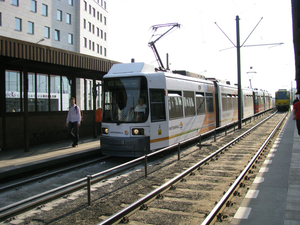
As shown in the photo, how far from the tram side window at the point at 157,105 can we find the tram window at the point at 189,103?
6.43 ft

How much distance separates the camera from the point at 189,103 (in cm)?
1193

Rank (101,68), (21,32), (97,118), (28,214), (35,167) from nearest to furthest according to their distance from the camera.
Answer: (28,214)
(35,167)
(101,68)
(97,118)
(21,32)

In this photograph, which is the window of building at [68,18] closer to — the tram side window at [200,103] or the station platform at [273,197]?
the tram side window at [200,103]

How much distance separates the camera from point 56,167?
9086 mm

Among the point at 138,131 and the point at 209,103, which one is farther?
the point at 209,103

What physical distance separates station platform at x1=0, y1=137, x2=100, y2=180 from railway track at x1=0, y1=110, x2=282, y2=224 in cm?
243

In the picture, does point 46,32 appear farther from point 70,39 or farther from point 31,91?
point 31,91

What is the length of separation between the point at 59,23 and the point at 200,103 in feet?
135

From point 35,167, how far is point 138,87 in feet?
12.0

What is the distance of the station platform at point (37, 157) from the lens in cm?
787

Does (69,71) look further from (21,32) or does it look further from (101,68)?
(21,32)

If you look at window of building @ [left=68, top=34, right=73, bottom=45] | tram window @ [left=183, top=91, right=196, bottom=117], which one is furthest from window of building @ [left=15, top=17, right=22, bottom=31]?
tram window @ [left=183, top=91, right=196, bottom=117]

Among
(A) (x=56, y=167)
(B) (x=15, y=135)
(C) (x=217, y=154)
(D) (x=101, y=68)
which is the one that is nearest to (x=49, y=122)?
(B) (x=15, y=135)

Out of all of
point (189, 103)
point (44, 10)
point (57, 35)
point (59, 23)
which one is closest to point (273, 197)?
point (189, 103)
